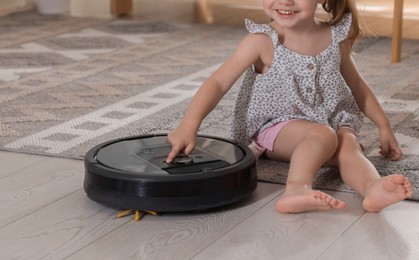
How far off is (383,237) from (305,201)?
0.13 m

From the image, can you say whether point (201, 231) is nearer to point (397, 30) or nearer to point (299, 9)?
point (299, 9)

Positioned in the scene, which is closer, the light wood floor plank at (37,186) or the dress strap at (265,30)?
the light wood floor plank at (37,186)

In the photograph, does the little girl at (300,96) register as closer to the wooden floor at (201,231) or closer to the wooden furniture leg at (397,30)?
the wooden floor at (201,231)

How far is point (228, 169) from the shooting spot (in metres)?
1.43

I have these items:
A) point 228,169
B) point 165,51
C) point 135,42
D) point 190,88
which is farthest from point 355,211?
point 135,42

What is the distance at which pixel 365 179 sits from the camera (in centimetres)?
148

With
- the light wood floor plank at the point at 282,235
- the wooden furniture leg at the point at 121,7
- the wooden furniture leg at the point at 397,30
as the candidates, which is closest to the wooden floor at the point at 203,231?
the light wood floor plank at the point at 282,235

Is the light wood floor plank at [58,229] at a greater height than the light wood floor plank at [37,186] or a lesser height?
greater

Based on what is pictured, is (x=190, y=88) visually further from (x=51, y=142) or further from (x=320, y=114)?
(x=320, y=114)

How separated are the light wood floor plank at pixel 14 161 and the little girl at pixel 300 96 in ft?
1.06

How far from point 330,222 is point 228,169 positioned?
0.58 feet

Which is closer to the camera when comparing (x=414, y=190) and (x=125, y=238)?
(x=125, y=238)

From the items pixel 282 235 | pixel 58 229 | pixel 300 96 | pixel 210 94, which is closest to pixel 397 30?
pixel 300 96

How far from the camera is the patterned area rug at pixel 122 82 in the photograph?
1.84 m
